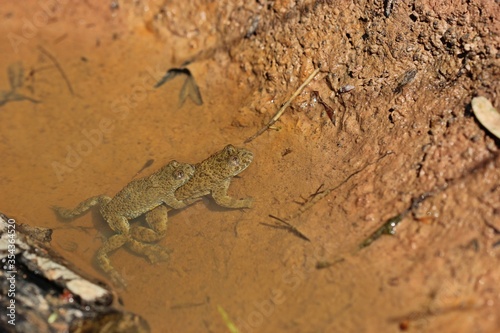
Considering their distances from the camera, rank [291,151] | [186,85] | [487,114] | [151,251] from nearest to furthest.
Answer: [487,114]
[151,251]
[291,151]
[186,85]

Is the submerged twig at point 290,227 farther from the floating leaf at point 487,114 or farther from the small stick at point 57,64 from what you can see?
the small stick at point 57,64

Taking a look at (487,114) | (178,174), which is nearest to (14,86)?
(178,174)

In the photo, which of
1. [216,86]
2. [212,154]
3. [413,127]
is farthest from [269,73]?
[413,127]

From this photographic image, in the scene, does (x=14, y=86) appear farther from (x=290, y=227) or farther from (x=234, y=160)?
(x=290, y=227)

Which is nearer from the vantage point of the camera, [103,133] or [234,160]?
[234,160]

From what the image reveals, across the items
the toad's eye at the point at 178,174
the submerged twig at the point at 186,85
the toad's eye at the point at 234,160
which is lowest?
the toad's eye at the point at 234,160

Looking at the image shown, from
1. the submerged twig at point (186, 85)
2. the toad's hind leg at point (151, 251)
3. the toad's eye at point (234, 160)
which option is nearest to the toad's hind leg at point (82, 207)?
the toad's hind leg at point (151, 251)
